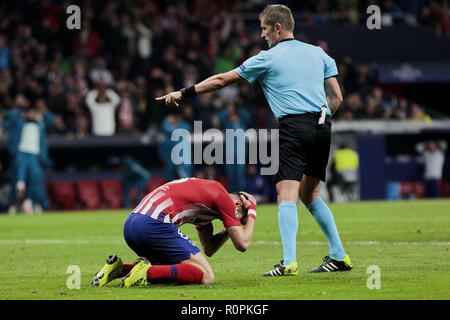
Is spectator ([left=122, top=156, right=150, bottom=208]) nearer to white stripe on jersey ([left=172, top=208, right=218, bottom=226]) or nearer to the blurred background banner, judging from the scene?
the blurred background banner

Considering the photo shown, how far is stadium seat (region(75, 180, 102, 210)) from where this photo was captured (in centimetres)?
2154

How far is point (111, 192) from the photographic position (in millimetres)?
21844

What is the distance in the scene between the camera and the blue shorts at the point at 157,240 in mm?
7301

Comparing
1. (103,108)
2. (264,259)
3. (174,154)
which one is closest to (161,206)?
(264,259)

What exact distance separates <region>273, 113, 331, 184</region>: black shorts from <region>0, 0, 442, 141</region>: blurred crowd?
13271 millimetres

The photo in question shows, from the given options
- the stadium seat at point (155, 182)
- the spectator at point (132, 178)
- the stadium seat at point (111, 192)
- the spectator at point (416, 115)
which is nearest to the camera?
the spectator at point (132, 178)

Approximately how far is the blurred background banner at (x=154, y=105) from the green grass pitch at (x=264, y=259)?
4.13 m

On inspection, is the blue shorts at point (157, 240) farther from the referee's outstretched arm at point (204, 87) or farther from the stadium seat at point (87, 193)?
the stadium seat at point (87, 193)

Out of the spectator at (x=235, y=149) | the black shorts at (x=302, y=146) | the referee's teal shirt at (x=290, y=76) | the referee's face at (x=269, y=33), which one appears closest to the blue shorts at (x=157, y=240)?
the black shorts at (x=302, y=146)

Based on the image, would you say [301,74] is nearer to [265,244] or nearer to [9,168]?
[265,244]

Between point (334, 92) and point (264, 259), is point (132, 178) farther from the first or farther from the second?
point (334, 92)

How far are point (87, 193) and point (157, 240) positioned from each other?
14524 millimetres

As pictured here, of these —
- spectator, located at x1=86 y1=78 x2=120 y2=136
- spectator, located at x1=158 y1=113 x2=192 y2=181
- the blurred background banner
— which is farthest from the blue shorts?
spectator, located at x1=86 y1=78 x2=120 y2=136
